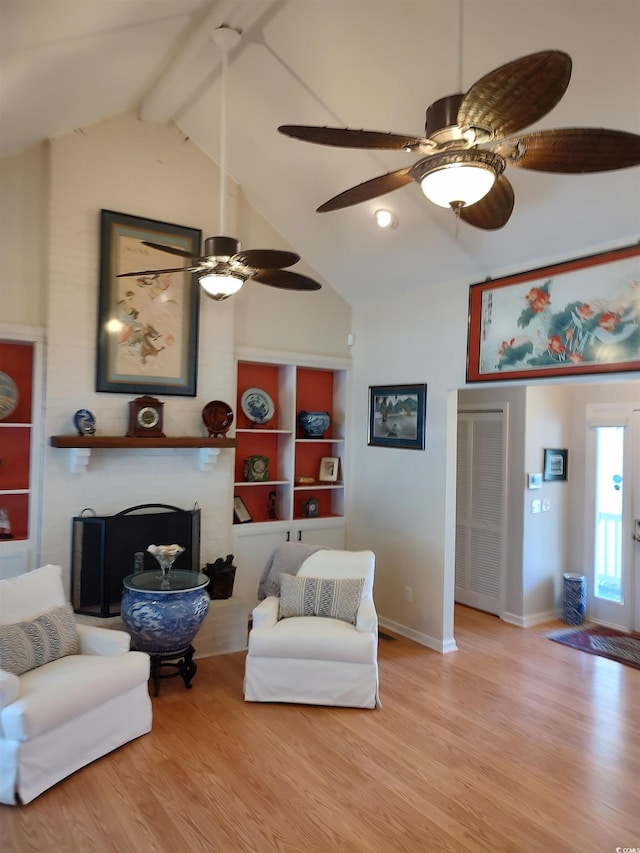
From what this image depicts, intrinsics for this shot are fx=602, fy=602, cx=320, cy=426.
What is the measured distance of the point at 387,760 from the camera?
10.6 feet

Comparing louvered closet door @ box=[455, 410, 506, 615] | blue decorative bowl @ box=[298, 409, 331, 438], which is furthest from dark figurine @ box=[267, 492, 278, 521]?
louvered closet door @ box=[455, 410, 506, 615]

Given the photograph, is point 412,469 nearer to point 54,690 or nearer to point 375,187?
point 375,187

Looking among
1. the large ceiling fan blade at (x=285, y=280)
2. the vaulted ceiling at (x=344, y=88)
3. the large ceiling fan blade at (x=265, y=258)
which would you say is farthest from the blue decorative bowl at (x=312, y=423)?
the large ceiling fan blade at (x=265, y=258)

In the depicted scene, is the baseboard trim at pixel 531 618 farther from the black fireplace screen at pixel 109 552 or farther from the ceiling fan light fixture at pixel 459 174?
the ceiling fan light fixture at pixel 459 174

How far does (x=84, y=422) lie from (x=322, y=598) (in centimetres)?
209

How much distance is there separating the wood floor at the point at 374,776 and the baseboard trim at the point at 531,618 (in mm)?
1210

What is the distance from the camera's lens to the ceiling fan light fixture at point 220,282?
10.7ft

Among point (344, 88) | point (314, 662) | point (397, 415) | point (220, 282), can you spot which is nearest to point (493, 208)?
point (220, 282)

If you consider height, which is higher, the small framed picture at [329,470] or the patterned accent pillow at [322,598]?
the small framed picture at [329,470]

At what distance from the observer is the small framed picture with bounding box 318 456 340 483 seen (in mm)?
5883

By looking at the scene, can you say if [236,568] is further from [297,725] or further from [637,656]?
[637,656]

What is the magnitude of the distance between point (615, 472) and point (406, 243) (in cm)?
299

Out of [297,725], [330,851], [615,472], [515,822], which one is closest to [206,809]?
[330,851]

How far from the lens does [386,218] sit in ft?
14.7
